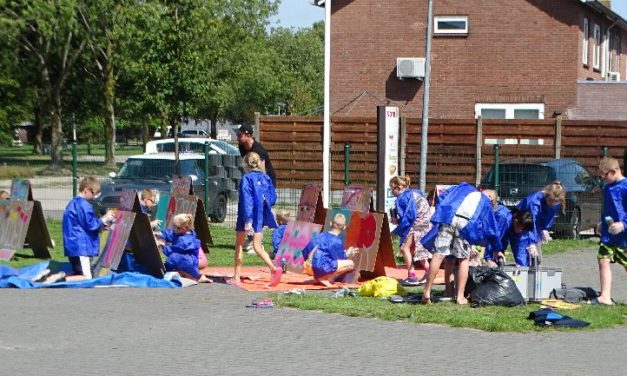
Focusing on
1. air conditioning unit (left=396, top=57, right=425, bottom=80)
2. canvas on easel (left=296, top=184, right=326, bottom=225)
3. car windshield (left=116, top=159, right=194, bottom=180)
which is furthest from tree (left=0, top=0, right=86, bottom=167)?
canvas on easel (left=296, top=184, right=326, bottom=225)

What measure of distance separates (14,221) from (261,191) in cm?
548

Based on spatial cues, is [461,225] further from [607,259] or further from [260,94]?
[260,94]

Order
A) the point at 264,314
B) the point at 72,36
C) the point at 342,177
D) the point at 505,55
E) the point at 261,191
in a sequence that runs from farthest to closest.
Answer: the point at 72,36
the point at 505,55
the point at 342,177
the point at 261,191
the point at 264,314

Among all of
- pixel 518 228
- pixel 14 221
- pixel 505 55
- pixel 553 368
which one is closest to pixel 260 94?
pixel 505 55

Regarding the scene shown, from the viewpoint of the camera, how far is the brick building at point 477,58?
117 ft

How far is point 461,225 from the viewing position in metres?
12.3

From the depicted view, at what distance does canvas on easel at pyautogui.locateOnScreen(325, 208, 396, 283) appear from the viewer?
47.9 feet

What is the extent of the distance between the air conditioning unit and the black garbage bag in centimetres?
2375

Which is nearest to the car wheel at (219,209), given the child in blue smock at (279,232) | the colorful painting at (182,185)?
the colorful painting at (182,185)

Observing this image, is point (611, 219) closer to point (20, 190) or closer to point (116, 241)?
point (116, 241)

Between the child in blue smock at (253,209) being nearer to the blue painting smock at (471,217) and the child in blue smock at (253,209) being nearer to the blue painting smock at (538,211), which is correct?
the blue painting smock at (471,217)

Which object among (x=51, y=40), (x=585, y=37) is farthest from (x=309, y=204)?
(x=51, y=40)

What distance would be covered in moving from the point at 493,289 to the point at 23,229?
8.69 meters

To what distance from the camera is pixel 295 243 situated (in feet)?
50.5
